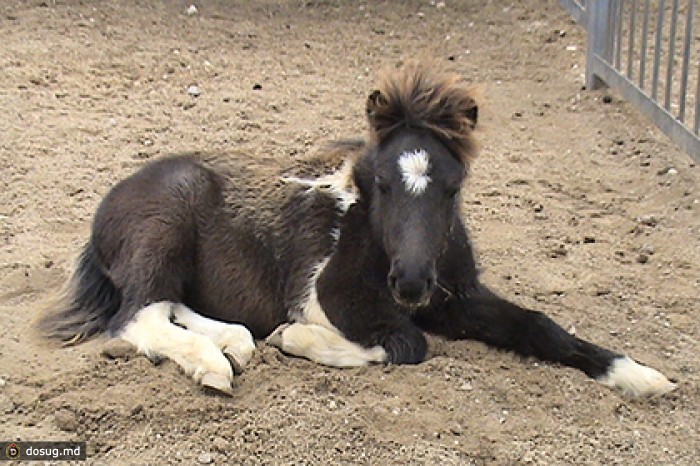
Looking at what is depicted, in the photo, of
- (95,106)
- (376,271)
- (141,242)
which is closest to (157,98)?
(95,106)

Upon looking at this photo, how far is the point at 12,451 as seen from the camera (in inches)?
143

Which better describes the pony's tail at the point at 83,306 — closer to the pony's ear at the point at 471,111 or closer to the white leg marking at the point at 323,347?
the white leg marking at the point at 323,347

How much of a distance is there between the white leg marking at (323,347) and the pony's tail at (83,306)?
866 mm

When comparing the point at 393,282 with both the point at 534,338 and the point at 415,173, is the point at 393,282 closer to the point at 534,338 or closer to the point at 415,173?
the point at 415,173

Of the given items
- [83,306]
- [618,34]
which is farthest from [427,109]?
[618,34]

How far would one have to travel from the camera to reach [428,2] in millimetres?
10391

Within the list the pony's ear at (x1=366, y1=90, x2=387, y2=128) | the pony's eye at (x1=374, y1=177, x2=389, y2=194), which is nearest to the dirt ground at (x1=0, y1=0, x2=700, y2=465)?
the pony's ear at (x1=366, y1=90, x2=387, y2=128)

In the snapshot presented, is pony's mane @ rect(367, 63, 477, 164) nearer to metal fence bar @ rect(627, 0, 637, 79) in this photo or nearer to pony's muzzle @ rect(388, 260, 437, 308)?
pony's muzzle @ rect(388, 260, 437, 308)

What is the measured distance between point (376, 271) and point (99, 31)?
5.85m

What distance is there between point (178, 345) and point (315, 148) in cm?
292

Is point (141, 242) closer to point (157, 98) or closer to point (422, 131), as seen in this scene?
point (422, 131)

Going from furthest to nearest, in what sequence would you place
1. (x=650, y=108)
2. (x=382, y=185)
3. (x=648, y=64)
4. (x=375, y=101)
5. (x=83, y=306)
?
(x=648, y=64) → (x=650, y=108) → (x=83, y=306) → (x=375, y=101) → (x=382, y=185)

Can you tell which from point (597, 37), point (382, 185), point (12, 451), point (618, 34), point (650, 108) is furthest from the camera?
point (597, 37)

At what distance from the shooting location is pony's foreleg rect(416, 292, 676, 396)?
4.22 meters
